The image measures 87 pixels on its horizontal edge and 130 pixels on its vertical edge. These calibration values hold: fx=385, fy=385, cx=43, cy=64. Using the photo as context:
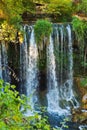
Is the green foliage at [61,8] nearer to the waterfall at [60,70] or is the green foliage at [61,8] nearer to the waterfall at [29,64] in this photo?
the waterfall at [60,70]

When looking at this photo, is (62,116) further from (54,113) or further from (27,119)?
(27,119)

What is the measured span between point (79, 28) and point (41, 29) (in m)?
1.80

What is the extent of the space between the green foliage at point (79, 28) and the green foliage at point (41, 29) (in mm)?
1235

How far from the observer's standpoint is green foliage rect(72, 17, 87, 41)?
1673cm

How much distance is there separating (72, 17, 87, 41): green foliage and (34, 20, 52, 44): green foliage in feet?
4.05

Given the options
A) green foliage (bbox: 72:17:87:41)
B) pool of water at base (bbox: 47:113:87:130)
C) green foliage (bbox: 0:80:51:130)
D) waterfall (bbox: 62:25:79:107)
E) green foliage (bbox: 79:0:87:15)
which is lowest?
pool of water at base (bbox: 47:113:87:130)

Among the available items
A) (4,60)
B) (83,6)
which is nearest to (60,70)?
(4,60)

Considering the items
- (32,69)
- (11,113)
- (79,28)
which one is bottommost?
(32,69)

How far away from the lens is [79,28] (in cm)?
1686

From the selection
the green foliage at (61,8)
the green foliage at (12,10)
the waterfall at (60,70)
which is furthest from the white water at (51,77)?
the green foliage at (61,8)

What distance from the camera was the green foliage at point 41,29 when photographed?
1608cm

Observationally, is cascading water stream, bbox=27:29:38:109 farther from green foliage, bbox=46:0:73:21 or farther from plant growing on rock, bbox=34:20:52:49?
green foliage, bbox=46:0:73:21

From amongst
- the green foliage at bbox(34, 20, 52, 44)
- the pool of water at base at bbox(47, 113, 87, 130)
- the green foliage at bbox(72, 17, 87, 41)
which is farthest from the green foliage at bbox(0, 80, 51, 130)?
the green foliage at bbox(72, 17, 87, 41)

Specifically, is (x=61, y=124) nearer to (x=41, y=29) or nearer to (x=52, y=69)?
(x=52, y=69)
